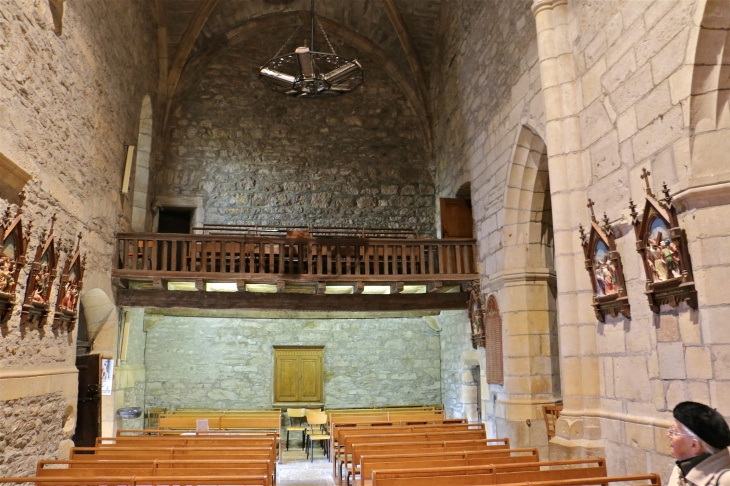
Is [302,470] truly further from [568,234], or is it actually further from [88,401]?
[568,234]

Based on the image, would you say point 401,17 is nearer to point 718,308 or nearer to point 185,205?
point 185,205

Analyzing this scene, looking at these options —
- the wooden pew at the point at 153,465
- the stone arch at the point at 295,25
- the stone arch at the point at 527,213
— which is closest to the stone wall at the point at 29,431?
the wooden pew at the point at 153,465

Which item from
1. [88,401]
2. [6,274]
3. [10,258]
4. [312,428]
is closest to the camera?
[6,274]

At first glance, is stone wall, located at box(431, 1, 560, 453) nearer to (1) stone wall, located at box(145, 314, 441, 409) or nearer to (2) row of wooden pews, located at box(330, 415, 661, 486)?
(2) row of wooden pews, located at box(330, 415, 661, 486)

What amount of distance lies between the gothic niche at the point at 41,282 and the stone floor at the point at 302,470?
13.5 ft

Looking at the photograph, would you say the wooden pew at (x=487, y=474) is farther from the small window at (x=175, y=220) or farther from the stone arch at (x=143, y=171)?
the small window at (x=175, y=220)

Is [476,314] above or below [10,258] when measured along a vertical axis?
below

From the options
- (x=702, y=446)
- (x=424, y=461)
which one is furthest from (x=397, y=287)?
(x=702, y=446)

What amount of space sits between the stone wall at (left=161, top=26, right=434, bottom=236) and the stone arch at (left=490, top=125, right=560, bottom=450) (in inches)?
211

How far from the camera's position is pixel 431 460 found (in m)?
5.70

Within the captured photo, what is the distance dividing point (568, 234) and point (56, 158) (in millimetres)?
5768

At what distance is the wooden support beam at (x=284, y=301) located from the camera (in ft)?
33.2

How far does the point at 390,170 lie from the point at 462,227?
3581 millimetres

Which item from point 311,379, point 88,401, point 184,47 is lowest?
point 88,401
